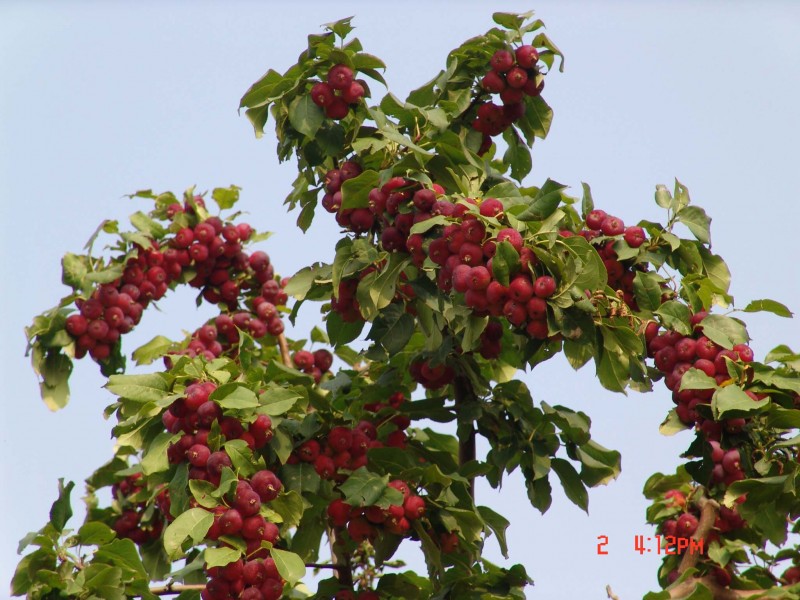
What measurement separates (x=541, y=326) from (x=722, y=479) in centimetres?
95

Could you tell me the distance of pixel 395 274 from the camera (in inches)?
171

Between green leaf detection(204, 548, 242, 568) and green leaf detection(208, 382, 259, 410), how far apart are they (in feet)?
1.78

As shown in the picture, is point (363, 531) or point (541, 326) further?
point (363, 531)

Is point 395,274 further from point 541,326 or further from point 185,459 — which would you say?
point 185,459

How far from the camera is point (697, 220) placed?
449 centimetres

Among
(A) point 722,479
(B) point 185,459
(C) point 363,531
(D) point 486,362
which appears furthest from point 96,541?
(A) point 722,479

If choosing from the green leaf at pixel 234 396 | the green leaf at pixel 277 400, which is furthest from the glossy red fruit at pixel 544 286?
the green leaf at pixel 234 396

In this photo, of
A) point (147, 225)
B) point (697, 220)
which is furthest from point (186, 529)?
point (147, 225)

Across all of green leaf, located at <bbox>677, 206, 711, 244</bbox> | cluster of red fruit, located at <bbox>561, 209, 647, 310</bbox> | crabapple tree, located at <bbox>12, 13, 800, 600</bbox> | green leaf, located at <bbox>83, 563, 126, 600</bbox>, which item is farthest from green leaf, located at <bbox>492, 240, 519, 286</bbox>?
green leaf, located at <bbox>83, 563, 126, 600</bbox>

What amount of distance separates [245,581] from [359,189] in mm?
1606

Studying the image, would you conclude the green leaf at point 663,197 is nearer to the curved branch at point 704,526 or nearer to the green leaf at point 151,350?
the curved branch at point 704,526

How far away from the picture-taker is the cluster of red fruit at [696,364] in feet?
13.1

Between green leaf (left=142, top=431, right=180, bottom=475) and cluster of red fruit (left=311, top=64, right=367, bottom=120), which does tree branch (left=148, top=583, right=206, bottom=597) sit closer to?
green leaf (left=142, top=431, right=180, bottom=475)

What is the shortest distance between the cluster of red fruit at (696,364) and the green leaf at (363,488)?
116 cm
